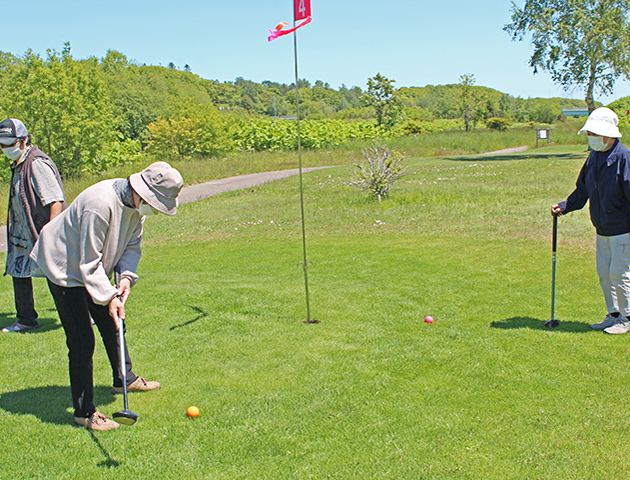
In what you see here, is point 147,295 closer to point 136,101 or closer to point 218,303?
point 218,303

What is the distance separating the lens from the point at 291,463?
3.76m

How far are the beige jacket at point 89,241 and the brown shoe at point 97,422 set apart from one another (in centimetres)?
96

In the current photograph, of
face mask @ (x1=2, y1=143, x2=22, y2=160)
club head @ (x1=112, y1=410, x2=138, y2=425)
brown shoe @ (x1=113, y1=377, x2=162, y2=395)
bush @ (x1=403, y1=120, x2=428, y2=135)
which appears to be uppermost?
bush @ (x1=403, y1=120, x2=428, y2=135)

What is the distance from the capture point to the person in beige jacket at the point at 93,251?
12.3ft

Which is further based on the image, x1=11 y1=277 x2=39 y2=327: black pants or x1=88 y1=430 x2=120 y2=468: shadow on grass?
x1=11 y1=277 x2=39 y2=327: black pants

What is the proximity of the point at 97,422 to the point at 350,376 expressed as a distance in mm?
2096

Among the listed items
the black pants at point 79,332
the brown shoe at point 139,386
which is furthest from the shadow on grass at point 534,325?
the black pants at point 79,332

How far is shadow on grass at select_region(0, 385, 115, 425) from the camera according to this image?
14.7 feet

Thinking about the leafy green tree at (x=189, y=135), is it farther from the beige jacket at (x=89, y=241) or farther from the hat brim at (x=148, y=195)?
the hat brim at (x=148, y=195)

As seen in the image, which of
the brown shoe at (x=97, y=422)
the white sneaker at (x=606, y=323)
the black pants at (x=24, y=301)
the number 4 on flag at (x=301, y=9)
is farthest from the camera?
the black pants at (x=24, y=301)

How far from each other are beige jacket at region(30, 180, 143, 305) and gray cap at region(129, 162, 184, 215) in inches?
7.5

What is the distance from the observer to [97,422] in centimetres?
423

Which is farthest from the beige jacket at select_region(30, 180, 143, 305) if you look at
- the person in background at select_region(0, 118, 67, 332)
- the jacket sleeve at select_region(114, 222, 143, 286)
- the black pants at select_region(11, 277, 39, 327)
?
the black pants at select_region(11, 277, 39, 327)

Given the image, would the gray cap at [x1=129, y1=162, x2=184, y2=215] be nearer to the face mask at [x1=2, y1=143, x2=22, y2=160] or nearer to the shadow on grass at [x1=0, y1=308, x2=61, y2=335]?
the face mask at [x1=2, y1=143, x2=22, y2=160]
